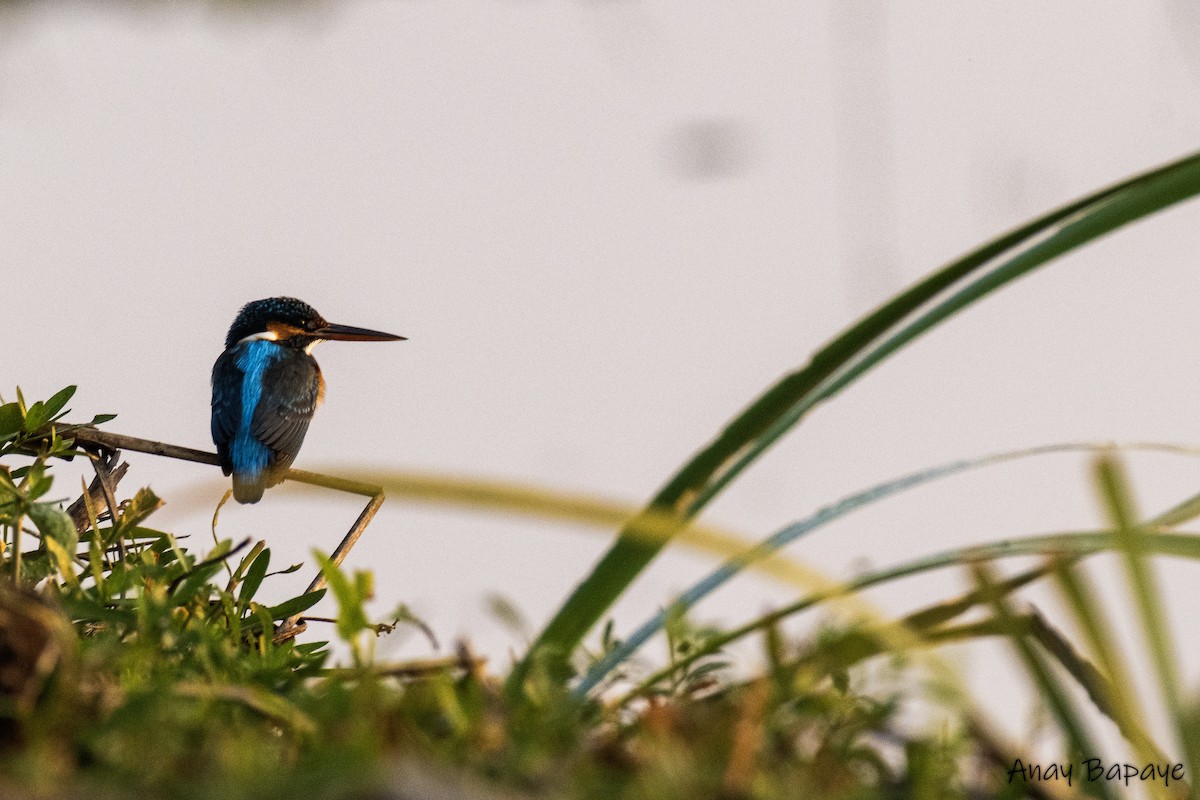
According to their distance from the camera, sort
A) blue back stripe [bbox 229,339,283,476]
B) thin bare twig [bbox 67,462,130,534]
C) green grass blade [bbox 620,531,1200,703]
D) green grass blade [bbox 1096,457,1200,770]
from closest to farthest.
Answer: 1. green grass blade [bbox 1096,457,1200,770]
2. green grass blade [bbox 620,531,1200,703]
3. thin bare twig [bbox 67,462,130,534]
4. blue back stripe [bbox 229,339,283,476]

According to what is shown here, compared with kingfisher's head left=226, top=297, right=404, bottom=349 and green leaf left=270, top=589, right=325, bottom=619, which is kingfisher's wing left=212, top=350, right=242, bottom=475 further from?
green leaf left=270, top=589, right=325, bottom=619

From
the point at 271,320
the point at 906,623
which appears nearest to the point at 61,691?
the point at 906,623

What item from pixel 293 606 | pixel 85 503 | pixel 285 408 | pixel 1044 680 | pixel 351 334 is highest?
pixel 351 334

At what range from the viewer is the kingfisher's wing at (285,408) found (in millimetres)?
6555

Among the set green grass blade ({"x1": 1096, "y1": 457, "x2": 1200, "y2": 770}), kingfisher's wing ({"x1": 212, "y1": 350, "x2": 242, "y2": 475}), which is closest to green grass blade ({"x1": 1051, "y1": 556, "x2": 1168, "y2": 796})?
green grass blade ({"x1": 1096, "y1": 457, "x2": 1200, "y2": 770})

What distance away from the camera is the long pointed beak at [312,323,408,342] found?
652 cm

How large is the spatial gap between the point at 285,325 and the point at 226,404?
86cm

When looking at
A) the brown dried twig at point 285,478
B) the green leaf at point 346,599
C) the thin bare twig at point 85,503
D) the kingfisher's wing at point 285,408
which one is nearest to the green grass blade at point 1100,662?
the green leaf at point 346,599

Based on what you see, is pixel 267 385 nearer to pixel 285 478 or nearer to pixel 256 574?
pixel 285 478

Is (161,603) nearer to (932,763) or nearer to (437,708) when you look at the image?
(437,708)

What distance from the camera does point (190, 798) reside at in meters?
0.64

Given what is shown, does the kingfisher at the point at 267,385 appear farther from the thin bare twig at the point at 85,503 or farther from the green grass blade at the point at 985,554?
the green grass blade at the point at 985,554

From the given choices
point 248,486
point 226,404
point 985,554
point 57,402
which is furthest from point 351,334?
point 985,554

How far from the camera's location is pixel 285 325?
24.4 ft
